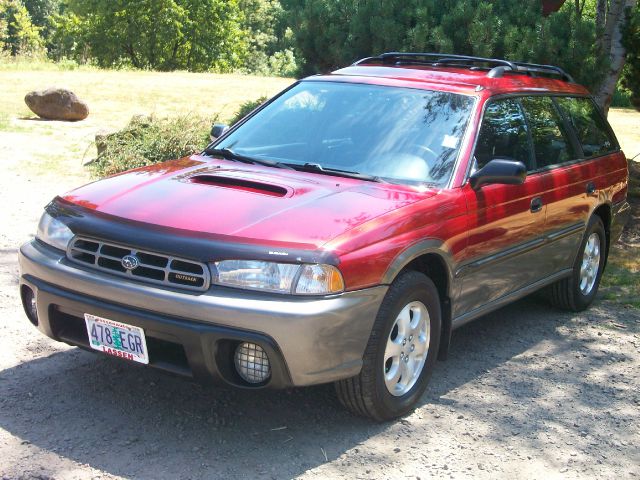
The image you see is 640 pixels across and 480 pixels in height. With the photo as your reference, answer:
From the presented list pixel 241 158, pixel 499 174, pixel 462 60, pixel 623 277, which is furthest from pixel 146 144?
pixel 499 174

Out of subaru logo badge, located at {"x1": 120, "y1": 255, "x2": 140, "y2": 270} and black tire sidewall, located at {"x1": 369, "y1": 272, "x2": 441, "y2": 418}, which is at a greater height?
subaru logo badge, located at {"x1": 120, "y1": 255, "x2": 140, "y2": 270}

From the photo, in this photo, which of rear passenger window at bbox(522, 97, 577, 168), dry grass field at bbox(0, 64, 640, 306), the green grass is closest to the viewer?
rear passenger window at bbox(522, 97, 577, 168)

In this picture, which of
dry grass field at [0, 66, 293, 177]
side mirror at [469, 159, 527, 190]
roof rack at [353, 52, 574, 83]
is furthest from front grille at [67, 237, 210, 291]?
dry grass field at [0, 66, 293, 177]

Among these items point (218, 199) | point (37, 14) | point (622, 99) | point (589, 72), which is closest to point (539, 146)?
point (218, 199)

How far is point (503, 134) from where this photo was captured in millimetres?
5527

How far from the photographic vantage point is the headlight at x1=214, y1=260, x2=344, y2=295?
3857 millimetres

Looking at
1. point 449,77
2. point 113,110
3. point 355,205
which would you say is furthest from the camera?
point 113,110

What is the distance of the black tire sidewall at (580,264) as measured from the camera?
6516mm

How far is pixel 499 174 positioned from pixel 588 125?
2.23 meters

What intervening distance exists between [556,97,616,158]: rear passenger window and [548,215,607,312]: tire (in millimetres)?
548

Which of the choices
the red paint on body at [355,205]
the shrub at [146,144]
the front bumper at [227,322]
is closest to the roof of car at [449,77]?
the red paint on body at [355,205]

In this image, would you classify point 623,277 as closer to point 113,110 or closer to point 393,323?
point 393,323

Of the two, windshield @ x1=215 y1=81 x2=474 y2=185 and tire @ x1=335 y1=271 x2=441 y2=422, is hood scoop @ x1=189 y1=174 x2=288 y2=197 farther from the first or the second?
tire @ x1=335 y1=271 x2=441 y2=422

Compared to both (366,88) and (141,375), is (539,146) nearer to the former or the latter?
(366,88)
